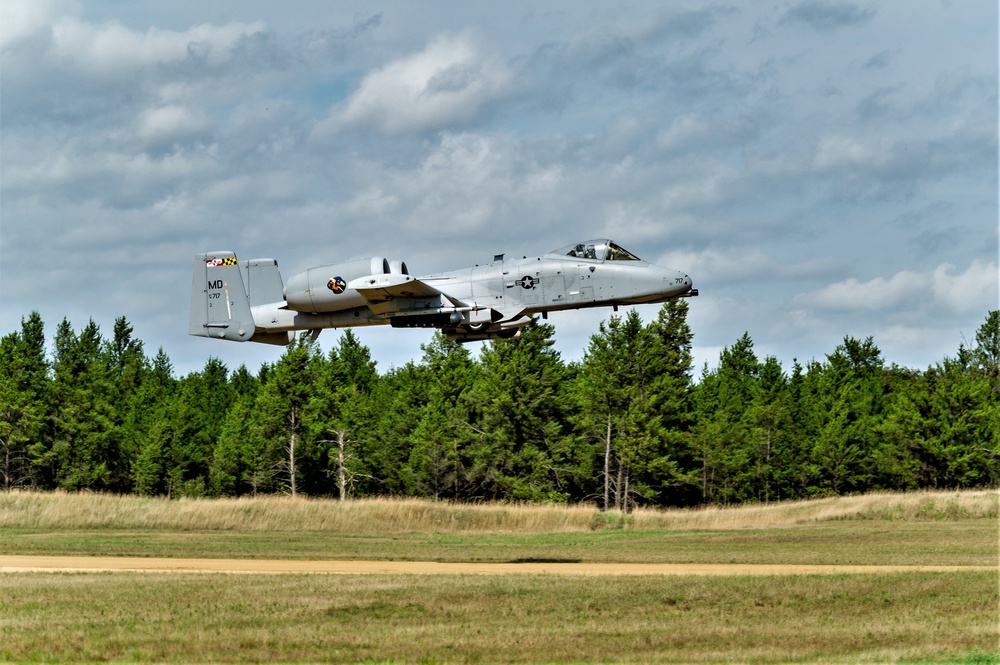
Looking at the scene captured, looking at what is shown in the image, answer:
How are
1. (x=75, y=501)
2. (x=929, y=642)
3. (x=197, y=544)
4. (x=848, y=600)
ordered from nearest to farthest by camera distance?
(x=929, y=642), (x=848, y=600), (x=197, y=544), (x=75, y=501)

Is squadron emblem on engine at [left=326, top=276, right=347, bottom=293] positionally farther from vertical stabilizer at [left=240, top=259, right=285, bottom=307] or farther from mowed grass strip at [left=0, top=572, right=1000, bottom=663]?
mowed grass strip at [left=0, top=572, right=1000, bottom=663]

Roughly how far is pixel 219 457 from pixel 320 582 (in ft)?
200

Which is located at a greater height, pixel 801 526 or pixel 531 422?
pixel 531 422

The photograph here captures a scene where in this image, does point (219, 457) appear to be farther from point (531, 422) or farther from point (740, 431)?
point (740, 431)

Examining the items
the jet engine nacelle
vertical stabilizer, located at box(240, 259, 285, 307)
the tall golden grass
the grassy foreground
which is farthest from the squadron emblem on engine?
the tall golden grass

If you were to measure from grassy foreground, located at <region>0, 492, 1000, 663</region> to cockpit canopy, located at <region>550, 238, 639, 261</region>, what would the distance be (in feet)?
24.4

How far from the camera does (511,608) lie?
70.6ft

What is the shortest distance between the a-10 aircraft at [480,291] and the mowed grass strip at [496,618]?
618cm

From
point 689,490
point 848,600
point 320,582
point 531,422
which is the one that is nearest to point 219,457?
point 531,422

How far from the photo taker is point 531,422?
7469 centimetres

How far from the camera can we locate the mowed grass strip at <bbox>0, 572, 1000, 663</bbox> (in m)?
17.8

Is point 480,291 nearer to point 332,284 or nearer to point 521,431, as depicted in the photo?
point 332,284

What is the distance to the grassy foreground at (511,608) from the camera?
17969mm

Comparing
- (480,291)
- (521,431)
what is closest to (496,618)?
(480,291)
